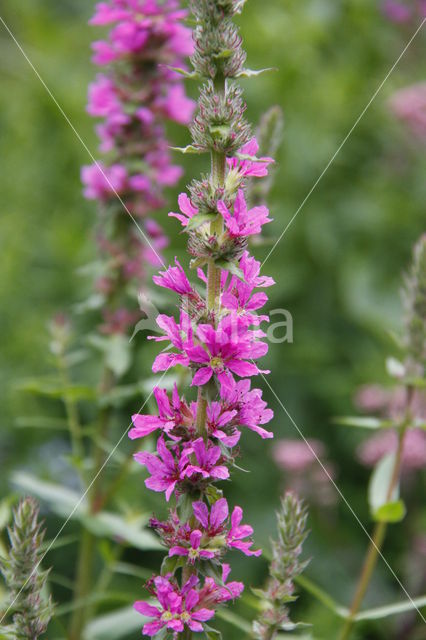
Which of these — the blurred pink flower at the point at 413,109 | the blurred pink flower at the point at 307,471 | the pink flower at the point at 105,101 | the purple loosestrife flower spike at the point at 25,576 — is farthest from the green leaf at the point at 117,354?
the blurred pink flower at the point at 413,109

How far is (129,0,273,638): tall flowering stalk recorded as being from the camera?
58.2 inches

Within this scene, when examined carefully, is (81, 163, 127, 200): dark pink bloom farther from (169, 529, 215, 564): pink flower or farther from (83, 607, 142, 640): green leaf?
(169, 529, 215, 564): pink flower

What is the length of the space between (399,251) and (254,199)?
8.64 feet

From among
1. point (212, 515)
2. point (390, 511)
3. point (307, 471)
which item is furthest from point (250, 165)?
point (307, 471)

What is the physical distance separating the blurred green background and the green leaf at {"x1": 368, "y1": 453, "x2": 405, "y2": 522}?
942 mm

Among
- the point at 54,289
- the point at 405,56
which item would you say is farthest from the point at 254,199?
the point at 405,56

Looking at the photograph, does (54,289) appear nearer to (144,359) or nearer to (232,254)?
(144,359)

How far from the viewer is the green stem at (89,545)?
2.65 m

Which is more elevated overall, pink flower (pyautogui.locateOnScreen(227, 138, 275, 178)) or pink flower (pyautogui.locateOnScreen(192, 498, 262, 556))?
pink flower (pyautogui.locateOnScreen(227, 138, 275, 178))

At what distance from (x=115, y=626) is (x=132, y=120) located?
1.94 m

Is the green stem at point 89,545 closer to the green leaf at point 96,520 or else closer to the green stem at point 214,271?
the green leaf at point 96,520

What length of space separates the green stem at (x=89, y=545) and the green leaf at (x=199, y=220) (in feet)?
4.85

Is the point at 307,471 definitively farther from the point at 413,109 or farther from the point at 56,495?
the point at 413,109

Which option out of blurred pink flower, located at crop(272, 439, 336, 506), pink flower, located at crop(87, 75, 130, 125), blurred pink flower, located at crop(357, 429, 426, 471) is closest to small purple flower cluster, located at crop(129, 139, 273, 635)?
pink flower, located at crop(87, 75, 130, 125)
